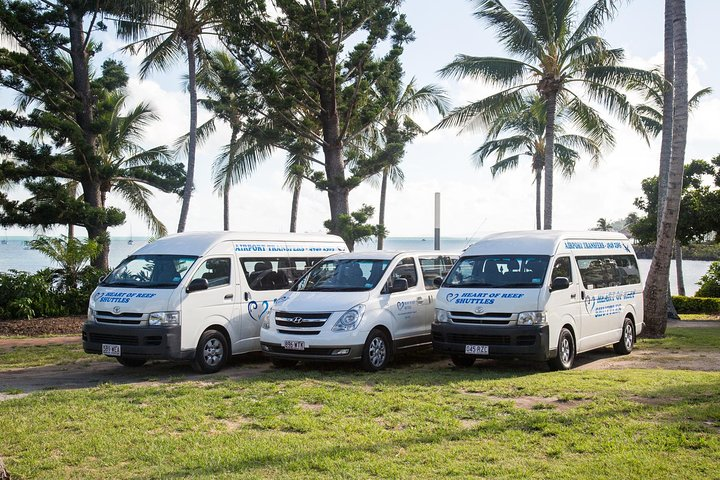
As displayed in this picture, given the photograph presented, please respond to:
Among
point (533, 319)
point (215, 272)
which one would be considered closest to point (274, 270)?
point (215, 272)

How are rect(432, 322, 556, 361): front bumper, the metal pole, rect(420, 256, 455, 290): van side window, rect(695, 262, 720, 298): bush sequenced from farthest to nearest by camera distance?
rect(695, 262, 720, 298): bush, the metal pole, rect(420, 256, 455, 290): van side window, rect(432, 322, 556, 361): front bumper

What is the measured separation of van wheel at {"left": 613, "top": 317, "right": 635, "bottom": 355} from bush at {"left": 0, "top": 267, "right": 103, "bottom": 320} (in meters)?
13.0

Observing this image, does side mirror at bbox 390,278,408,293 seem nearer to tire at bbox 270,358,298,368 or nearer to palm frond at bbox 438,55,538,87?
tire at bbox 270,358,298,368

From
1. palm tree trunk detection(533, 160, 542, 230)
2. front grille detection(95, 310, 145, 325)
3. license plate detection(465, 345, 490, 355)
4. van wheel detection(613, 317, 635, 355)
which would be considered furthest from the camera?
palm tree trunk detection(533, 160, 542, 230)

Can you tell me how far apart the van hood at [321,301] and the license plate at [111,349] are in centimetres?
231

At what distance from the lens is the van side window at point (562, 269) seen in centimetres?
1123

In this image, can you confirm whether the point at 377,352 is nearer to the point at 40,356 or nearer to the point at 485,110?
the point at 40,356

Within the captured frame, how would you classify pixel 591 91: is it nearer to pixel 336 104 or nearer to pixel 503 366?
pixel 336 104

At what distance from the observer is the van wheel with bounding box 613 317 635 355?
13.2 meters

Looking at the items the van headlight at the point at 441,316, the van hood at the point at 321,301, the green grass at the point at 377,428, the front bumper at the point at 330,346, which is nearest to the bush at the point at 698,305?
the green grass at the point at 377,428

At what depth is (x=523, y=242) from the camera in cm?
1170

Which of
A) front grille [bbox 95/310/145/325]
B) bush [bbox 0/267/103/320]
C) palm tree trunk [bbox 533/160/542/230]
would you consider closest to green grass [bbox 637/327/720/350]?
front grille [bbox 95/310/145/325]

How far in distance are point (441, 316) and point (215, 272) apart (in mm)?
3435

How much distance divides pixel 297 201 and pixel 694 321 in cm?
1761
